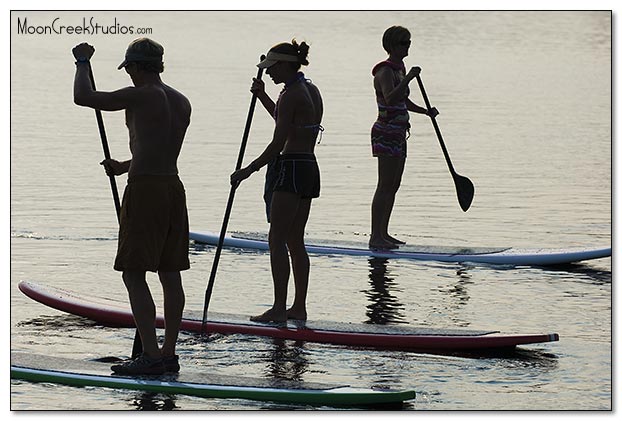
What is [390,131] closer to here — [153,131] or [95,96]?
[153,131]

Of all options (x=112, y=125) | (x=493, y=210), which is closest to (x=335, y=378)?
(x=493, y=210)

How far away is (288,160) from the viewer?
11.3m

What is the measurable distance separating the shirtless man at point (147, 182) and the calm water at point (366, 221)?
53 cm

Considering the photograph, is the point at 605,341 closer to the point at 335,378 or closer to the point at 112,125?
the point at 335,378

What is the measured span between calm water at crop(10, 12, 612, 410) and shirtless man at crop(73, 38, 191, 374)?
0.53 meters

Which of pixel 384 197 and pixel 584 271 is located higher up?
pixel 384 197

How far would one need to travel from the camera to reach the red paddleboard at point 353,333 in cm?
1094

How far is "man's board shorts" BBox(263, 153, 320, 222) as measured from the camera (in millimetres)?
11266

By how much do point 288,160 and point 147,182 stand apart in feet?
5.95

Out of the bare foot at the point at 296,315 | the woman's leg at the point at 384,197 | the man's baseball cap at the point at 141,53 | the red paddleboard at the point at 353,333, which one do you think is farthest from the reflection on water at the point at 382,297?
the man's baseball cap at the point at 141,53

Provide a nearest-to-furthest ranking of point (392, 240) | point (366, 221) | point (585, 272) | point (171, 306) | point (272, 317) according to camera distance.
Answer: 1. point (171, 306)
2. point (272, 317)
3. point (585, 272)
4. point (392, 240)
5. point (366, 221)

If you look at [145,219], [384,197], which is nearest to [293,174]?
[145,219]

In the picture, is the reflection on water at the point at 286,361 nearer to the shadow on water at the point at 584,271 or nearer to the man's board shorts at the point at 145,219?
the man's board shorts at the point at 145,219

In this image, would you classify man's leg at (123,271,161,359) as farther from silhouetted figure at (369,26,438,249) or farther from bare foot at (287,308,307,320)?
silhouetted figure at (369,26,438,249)
